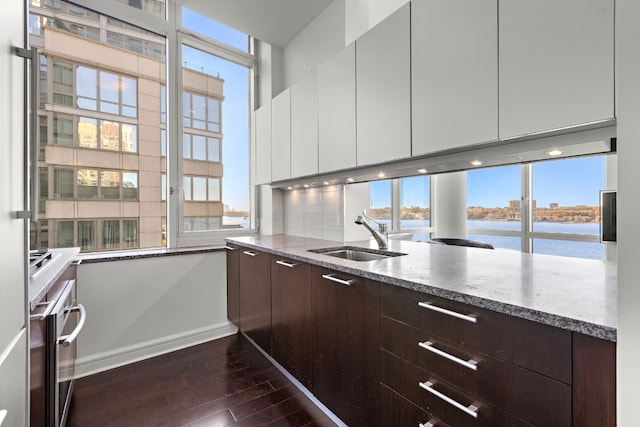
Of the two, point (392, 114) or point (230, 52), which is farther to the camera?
point (230, 52)

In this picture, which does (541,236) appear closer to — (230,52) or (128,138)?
(230,52)

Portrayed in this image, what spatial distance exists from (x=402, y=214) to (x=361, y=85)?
283 centimetres

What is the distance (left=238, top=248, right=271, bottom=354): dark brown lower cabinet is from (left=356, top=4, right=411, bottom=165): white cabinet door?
1.04m

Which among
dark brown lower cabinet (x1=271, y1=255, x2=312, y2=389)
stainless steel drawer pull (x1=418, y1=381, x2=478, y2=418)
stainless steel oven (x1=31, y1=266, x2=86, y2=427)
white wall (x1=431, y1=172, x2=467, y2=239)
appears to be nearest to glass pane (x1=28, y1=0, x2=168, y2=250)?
stainless steel oven (x1=31, y1=266, x2=86, y2=427)

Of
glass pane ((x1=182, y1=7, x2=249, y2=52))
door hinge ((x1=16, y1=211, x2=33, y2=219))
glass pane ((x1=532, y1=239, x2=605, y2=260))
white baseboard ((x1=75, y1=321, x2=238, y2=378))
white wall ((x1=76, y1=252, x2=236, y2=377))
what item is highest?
glass pane ((x1=182, y1=7, x2=249, y2=52))

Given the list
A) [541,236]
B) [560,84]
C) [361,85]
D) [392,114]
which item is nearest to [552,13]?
[560,84]

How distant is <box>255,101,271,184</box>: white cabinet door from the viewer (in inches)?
112

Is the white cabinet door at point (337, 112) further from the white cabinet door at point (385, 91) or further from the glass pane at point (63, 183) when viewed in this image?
the glass pane at point (63, 183)

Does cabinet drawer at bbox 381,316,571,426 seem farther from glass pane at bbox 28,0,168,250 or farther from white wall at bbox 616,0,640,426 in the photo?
glass pane at bbox 28,0,168,250

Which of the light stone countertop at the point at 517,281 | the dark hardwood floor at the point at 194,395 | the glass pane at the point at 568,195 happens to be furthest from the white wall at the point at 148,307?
the glass pane at the point at 568,195

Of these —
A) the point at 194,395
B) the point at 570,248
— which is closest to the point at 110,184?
the point at 194,395

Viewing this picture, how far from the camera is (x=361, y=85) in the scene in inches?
71.7

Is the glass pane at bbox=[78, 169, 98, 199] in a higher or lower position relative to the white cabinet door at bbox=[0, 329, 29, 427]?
higher

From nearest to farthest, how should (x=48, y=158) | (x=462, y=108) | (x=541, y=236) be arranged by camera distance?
(x=462, y=108)
(x=48, y=158)
(x=541, y=236)
